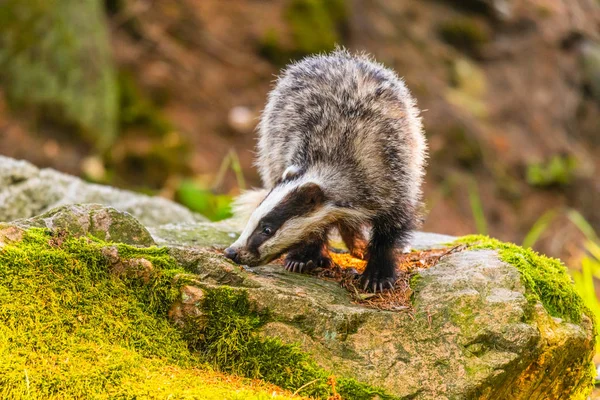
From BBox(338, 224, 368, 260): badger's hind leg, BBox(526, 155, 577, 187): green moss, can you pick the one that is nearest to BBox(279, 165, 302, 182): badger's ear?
BBox(338, 224, 368, 260): badger's hind leg

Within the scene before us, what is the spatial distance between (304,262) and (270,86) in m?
7.12

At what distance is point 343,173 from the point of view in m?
4.38

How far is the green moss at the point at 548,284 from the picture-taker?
396 centimetres

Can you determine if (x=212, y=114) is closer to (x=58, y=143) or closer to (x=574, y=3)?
(x=58, y=143)

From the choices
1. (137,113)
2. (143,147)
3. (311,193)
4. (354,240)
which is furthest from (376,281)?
(137,113)

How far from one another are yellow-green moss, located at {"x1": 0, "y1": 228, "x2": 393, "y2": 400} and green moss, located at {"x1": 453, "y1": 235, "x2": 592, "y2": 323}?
1300mm

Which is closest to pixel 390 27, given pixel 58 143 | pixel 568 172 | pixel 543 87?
pixel 543 87

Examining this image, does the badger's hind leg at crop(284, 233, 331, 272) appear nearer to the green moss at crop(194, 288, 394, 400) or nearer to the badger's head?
the badger's head

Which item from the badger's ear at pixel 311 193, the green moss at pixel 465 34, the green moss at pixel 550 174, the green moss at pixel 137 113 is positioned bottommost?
the badger's ear at pixel 311 193

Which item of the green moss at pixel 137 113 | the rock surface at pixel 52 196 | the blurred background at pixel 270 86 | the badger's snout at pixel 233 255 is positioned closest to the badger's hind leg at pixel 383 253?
the badger's snout at pixel 233 255

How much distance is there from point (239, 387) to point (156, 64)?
876 cm

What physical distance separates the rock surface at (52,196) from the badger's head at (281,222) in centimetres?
191

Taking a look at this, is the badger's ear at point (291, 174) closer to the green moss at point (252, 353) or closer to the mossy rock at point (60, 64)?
the green moss at point (252, 353)

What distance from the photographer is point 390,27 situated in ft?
41.6
